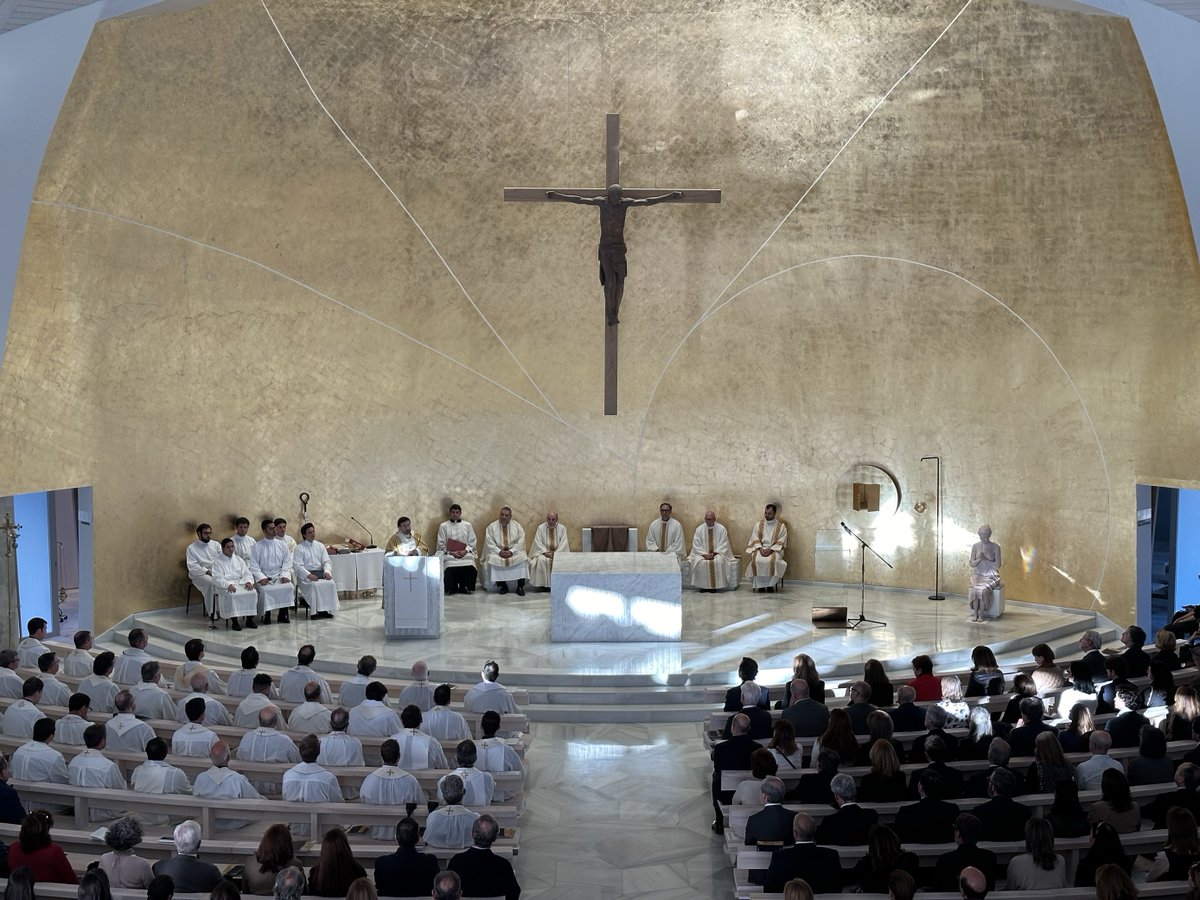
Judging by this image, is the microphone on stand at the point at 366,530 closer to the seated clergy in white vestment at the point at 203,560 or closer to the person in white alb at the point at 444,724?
the seated clergy in white vestment at the point at 203,560

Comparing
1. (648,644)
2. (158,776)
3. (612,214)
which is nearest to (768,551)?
(648,644)

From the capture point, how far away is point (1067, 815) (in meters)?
7.44

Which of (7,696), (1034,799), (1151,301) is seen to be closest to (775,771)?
(1034,799)

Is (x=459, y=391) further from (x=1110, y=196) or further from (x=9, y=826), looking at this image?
(x=9, y=826)

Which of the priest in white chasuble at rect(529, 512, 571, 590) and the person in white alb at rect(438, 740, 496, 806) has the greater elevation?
the priest in white chasuble at rect(529, 512, 571, 590)

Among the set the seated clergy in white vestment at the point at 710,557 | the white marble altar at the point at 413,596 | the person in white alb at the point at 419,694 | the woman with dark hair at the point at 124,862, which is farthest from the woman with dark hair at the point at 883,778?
the seated clergy in white vestment at the point at 710,557

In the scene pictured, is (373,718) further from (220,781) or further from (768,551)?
(768,551)

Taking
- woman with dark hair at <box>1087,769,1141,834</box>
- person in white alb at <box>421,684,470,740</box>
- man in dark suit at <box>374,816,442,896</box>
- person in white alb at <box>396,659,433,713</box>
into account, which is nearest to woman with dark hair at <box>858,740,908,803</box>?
woman with dark hair at <box>1087,769,1141,834</box>

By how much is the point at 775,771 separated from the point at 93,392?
9958 mm

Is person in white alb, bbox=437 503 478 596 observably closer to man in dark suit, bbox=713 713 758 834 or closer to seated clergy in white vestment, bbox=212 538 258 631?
seated clergy in white vestment, bbox=212 538 258 631

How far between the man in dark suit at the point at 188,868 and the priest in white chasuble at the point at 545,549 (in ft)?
33.3

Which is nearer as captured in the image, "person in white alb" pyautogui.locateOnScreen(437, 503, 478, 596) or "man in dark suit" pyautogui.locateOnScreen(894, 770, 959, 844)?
"man in dark suit" pyautogui.locateOnScreen(894, 770, 959, 844)

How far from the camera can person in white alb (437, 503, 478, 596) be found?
16.7 metres

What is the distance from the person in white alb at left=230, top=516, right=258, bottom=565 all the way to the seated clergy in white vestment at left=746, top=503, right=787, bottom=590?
5.96 meters
